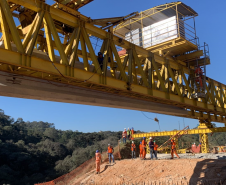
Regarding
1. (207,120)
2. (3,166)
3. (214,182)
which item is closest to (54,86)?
(214,182)

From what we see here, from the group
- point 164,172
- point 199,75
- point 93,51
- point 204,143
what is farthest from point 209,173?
point 204,143

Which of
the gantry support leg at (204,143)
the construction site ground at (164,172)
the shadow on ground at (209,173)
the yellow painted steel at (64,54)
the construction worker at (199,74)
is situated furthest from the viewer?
the gantry support leg at (204,143)

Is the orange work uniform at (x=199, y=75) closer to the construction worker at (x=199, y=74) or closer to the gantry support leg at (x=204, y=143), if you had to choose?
the construction worker at (x=199, y=74)

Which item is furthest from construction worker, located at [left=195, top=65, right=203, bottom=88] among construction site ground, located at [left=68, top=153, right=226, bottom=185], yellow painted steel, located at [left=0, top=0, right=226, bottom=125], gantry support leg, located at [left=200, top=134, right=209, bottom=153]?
gantry support leg, located at [left=200, top=134, right=209, bottom=153]

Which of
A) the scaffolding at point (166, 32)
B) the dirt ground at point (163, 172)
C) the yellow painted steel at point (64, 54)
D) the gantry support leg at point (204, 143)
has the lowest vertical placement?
the dirt ground at point (163, 172)

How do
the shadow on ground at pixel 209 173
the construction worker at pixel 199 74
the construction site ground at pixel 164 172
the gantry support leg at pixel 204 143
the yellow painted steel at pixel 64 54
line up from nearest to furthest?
1. the yellow painted steel at pixel 64 54
2. the shadow on ground at pixel 209 173
3. the construction site ground at pixel 164 172
4. the construction worker at pixel 199 74
5. the gantry support leg at pixel 204 143

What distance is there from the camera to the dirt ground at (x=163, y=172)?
11391 mm

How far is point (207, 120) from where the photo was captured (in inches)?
798

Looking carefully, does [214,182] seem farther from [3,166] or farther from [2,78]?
[3,166]

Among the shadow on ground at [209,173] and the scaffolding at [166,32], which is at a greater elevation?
the scaffolding at [166,32]

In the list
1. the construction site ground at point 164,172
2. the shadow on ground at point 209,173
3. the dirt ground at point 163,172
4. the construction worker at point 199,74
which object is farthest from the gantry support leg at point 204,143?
the shadow on ground at point 209,173

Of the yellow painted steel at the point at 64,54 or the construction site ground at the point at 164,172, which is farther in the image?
the construction site ground at the point at 164,172

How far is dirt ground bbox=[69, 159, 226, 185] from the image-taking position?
37.4 ft

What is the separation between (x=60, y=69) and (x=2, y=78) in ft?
5.80
